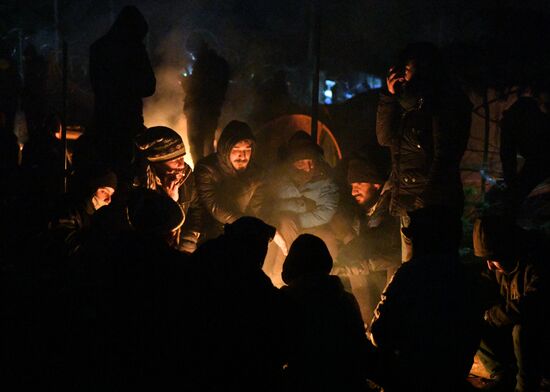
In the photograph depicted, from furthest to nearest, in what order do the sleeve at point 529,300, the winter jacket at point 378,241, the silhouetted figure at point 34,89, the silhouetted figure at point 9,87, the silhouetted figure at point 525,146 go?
1. the silhouetted figure at point 9,87
2. the silhouetted figure at point 34,89
3. the silhouetted figure at point 525,146
4. the winter jacket at point 378,241
5. the sleeve at point 529,300

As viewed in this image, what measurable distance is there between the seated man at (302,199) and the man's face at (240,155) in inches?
20.6

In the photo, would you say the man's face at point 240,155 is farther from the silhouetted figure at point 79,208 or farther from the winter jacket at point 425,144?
the winter jacket at point 425,144

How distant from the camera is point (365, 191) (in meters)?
7.32

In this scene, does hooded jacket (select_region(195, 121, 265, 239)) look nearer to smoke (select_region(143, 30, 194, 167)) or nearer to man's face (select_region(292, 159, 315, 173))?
man's face (select_region(292, 159, 315, 173))

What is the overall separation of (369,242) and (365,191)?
76 centimetres

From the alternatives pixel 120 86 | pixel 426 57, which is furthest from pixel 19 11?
pixel 426 57

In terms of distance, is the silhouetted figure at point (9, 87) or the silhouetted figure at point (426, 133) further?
the silhouetted figure at point (9, 87)

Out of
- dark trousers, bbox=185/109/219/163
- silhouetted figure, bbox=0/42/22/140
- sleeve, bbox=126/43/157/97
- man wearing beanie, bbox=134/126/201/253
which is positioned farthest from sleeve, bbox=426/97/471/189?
silhouetted figure, bbox=0/42/22/140

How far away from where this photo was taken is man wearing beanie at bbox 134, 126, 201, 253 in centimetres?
648

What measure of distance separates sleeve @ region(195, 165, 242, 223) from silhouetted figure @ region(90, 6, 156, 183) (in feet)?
4.49

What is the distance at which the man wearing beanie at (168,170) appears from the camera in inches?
255

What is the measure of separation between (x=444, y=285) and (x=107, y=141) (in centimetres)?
557

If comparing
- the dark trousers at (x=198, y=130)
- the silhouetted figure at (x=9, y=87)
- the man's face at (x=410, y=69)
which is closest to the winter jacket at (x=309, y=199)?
the man's face at (x=410, y=69)

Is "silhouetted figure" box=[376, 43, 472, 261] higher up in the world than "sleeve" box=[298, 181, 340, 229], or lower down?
higher up
